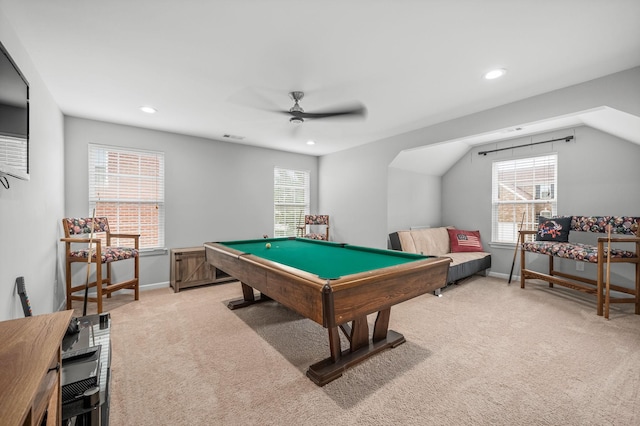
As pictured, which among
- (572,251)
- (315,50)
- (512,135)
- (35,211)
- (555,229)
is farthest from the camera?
(512,135)

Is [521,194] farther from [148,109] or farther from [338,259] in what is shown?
[148,109]

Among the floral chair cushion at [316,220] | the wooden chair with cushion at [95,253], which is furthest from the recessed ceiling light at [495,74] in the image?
the wooden chair with cushion at [95,253]

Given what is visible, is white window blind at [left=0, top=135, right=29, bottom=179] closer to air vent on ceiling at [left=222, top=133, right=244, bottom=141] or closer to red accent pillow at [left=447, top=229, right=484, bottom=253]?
air vent on ceiling at [left=222, top=133, right=244, bottom=141]

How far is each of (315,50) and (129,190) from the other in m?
3.53

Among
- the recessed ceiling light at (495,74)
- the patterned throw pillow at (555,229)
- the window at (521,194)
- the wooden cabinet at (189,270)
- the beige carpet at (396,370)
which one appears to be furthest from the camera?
the window at (521,194)

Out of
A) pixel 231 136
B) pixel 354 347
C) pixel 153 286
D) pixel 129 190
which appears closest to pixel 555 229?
pixel 354 347

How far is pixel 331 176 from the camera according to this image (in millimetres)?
5949

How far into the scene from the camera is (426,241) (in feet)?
15.4

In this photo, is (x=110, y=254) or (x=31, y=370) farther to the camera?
(x=110, y=254)

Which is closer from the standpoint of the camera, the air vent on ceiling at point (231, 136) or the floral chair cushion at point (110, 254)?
the floral chair cushion at point (110, 254)

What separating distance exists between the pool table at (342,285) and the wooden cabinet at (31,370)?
42.0 inches

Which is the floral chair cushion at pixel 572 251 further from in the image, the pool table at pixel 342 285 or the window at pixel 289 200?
the window at pixel 289 200

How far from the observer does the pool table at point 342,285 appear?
→ 1557 millimetres

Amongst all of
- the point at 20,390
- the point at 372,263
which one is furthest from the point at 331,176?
the point at 20,390
